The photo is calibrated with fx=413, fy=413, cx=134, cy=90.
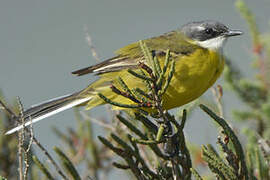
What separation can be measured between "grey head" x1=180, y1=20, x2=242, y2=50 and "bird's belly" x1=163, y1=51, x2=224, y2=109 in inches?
12.8

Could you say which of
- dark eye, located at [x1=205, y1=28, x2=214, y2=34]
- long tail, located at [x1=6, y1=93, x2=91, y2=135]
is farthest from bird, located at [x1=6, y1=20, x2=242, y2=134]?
dark eye, located at [x1=205, y1=28, x2=214, y2=34]

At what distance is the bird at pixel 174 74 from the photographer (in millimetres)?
3391

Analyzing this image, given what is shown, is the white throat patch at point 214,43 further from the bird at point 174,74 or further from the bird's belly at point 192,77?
the bird's belly at point 192,77

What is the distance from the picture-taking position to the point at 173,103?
11.1 feet

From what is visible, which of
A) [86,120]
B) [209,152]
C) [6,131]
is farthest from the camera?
[86,120]

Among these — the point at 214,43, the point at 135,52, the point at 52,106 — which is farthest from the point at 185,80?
the point at 52,106

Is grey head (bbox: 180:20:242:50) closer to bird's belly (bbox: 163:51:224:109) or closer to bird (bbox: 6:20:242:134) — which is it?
bird (bbox: 6:20:242:134)

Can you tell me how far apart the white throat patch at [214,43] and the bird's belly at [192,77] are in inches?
7.7

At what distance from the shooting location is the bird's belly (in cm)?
335

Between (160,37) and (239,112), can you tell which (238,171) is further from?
(160,37)

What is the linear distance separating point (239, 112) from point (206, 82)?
1.22 feet

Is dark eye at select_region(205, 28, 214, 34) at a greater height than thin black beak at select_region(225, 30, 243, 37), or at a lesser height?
greater

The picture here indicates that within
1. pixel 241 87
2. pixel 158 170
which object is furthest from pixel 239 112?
pixel 158 170

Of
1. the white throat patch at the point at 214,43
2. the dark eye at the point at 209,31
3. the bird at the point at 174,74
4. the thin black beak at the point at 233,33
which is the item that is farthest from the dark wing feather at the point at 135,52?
the thin black beak at the point at 233,33
